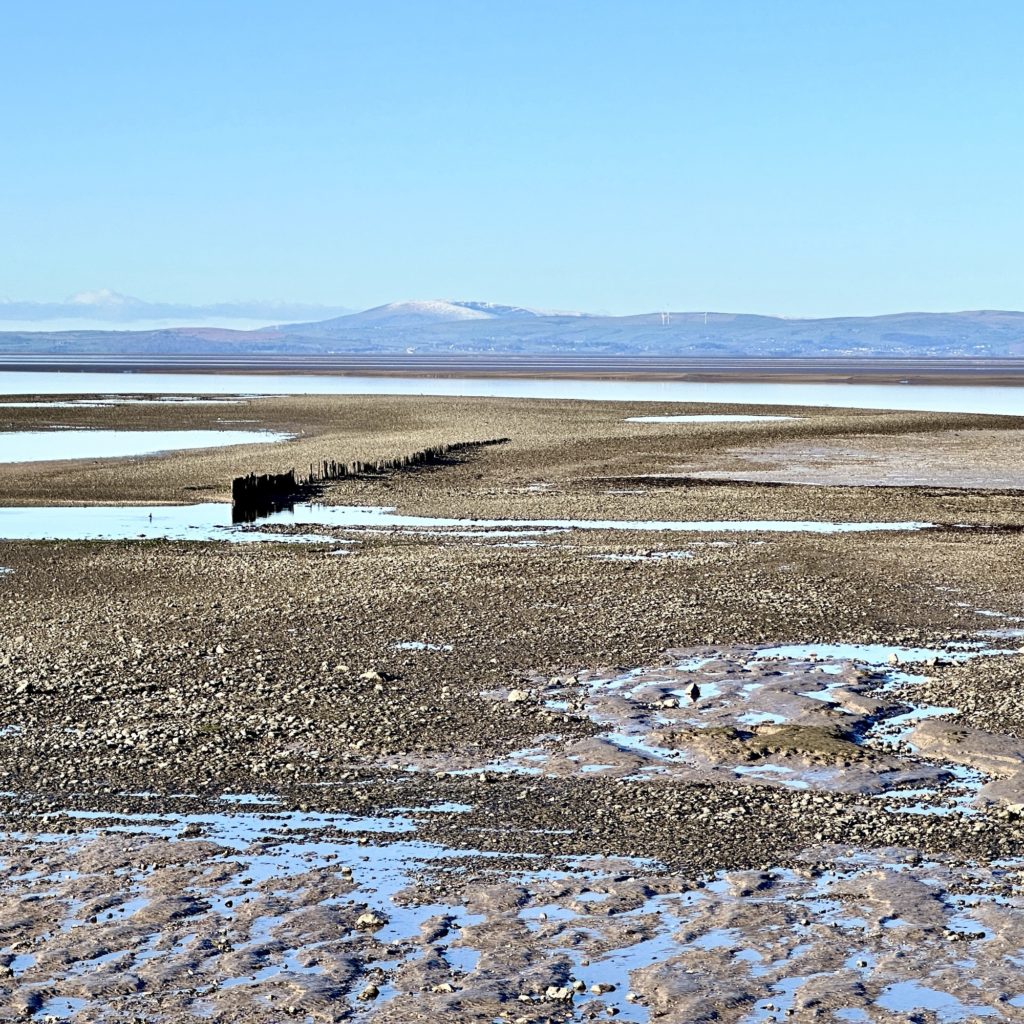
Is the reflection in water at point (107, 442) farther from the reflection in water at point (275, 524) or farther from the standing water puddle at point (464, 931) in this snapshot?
the standing water puddle at point (464, 931)

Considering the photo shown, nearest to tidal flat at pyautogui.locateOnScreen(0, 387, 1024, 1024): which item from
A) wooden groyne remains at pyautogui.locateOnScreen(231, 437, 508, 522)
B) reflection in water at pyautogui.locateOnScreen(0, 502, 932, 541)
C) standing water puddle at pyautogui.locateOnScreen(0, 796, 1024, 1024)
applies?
standing water puddle at pyautogui.locateOnScreen(0, 796, 1024, 1024)

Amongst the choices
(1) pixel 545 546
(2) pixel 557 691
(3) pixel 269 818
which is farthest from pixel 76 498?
(3) pixel 269 818

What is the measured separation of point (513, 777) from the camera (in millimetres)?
12336

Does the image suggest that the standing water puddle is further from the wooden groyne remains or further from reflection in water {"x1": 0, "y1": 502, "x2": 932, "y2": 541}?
the wooden groyne remains

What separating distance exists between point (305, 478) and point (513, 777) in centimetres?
2771

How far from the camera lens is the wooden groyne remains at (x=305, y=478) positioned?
107 feet

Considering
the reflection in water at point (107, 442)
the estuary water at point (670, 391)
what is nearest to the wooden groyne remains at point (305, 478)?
the reflection in water at point (107, 442)

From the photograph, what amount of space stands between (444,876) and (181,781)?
3146mm

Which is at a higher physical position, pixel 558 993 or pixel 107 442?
pixel 558 993

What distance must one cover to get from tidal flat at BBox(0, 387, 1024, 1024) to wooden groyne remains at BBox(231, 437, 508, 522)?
4.58 m

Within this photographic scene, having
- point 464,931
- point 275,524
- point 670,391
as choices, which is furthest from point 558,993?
point 670,391

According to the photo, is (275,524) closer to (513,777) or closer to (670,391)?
(513,777)

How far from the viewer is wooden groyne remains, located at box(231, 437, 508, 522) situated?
32.6 m

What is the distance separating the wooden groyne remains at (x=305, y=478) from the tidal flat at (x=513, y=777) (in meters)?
4.58
